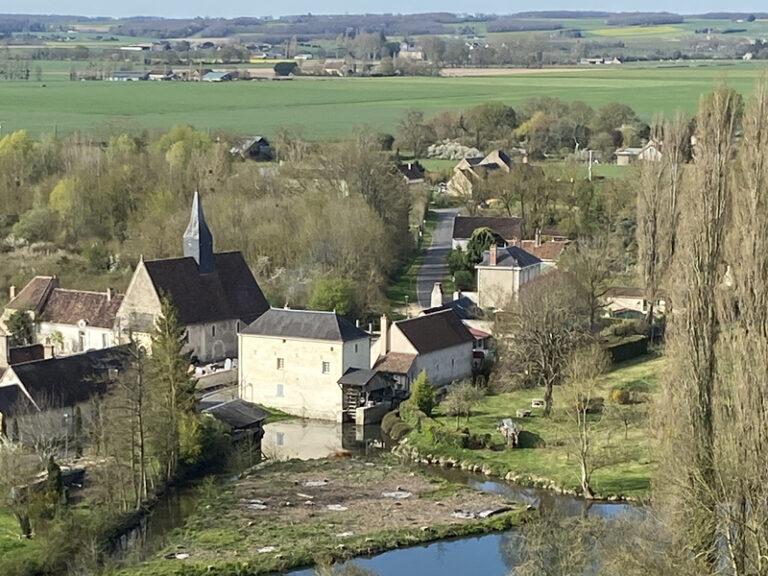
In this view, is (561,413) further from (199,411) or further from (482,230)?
(482,230)

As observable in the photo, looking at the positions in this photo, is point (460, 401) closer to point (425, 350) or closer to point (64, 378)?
point (425, 350)

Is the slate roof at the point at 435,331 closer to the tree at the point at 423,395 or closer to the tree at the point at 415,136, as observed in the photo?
the tree at the point at 423,395

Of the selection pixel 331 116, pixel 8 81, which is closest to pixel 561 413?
pixel 331 116

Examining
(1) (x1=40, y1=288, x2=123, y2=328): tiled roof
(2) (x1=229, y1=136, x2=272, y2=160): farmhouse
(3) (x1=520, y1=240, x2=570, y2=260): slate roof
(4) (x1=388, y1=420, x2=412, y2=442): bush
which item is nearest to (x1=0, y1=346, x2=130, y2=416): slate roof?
(4) (x1=388, y1=420, x2=412, y2=442): bush

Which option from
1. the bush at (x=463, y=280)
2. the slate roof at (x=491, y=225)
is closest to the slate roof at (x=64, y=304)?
the bush at (x=463, y=280)

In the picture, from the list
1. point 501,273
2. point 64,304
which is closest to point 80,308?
point 64,304

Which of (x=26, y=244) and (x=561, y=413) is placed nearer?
(x=561, y=413)

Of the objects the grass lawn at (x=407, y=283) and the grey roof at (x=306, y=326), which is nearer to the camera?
the grey roof at (x=306, y=326)
